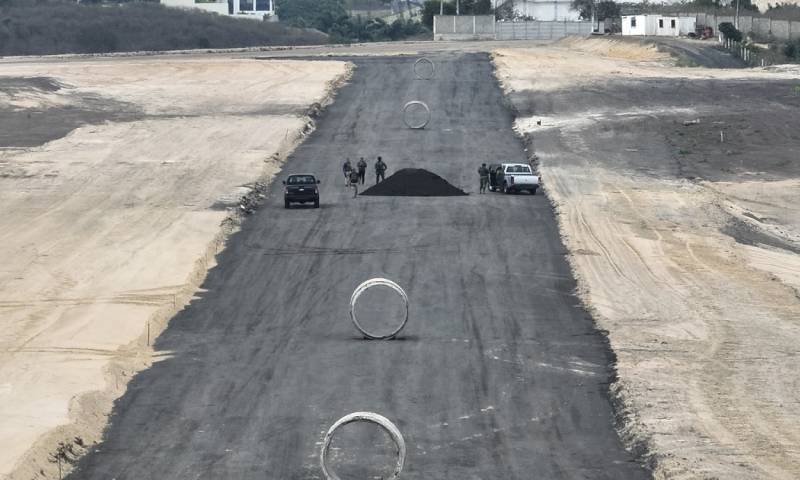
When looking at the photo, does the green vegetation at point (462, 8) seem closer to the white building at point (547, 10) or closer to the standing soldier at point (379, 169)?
the white building at point (547, 10)

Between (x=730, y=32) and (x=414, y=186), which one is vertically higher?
(x=730, y=32)

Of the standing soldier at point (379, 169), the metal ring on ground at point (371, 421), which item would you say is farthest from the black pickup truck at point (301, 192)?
the metal ring on ground at point (371, 421)

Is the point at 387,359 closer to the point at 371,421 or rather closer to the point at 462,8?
the point at 371,421

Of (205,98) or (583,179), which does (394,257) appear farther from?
(205,98)

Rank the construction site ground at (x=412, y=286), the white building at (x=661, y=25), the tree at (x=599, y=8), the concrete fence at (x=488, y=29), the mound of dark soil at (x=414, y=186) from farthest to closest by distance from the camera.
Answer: the tree at (x=599, y=8) < the concrete fence at (x=488, y=29) < the white building at (x=661, y=25) < the mound of dark soil at (x=414, y=186) < the construction site ground at (x=412, y=286)

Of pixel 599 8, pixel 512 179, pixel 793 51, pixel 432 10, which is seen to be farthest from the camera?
pixel 432 10

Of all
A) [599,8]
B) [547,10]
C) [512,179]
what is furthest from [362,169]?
[547,10]

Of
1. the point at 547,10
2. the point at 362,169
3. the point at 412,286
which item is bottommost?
the point at 412,286

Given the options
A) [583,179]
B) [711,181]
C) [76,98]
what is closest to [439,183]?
[583,179]
